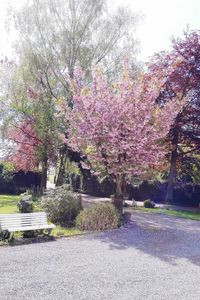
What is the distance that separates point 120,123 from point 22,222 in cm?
513

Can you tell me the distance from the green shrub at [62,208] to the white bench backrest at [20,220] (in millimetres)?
1863

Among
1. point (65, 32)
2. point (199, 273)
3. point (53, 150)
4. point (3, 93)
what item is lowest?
point (199, 273)

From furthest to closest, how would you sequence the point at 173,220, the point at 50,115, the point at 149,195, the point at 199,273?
1. the point at 149,195
2. the point at 50,115
3. the point at 173,220
4. the point at 199,273

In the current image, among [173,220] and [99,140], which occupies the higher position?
[99,140]

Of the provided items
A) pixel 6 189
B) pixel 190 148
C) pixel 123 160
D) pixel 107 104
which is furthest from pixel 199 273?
pixel 6 189

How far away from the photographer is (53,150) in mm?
20531

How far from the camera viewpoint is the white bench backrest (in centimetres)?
985

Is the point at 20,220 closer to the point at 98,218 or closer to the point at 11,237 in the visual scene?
the point at 11,237

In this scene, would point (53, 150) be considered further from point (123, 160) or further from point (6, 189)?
point (123, 160)

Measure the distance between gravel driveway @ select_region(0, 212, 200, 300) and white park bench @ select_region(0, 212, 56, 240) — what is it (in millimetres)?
648

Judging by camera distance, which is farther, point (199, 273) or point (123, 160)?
point (123, 160)

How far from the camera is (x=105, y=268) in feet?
25.6

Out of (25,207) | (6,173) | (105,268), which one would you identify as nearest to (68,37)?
(6,173)

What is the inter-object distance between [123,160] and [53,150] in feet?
26.1
